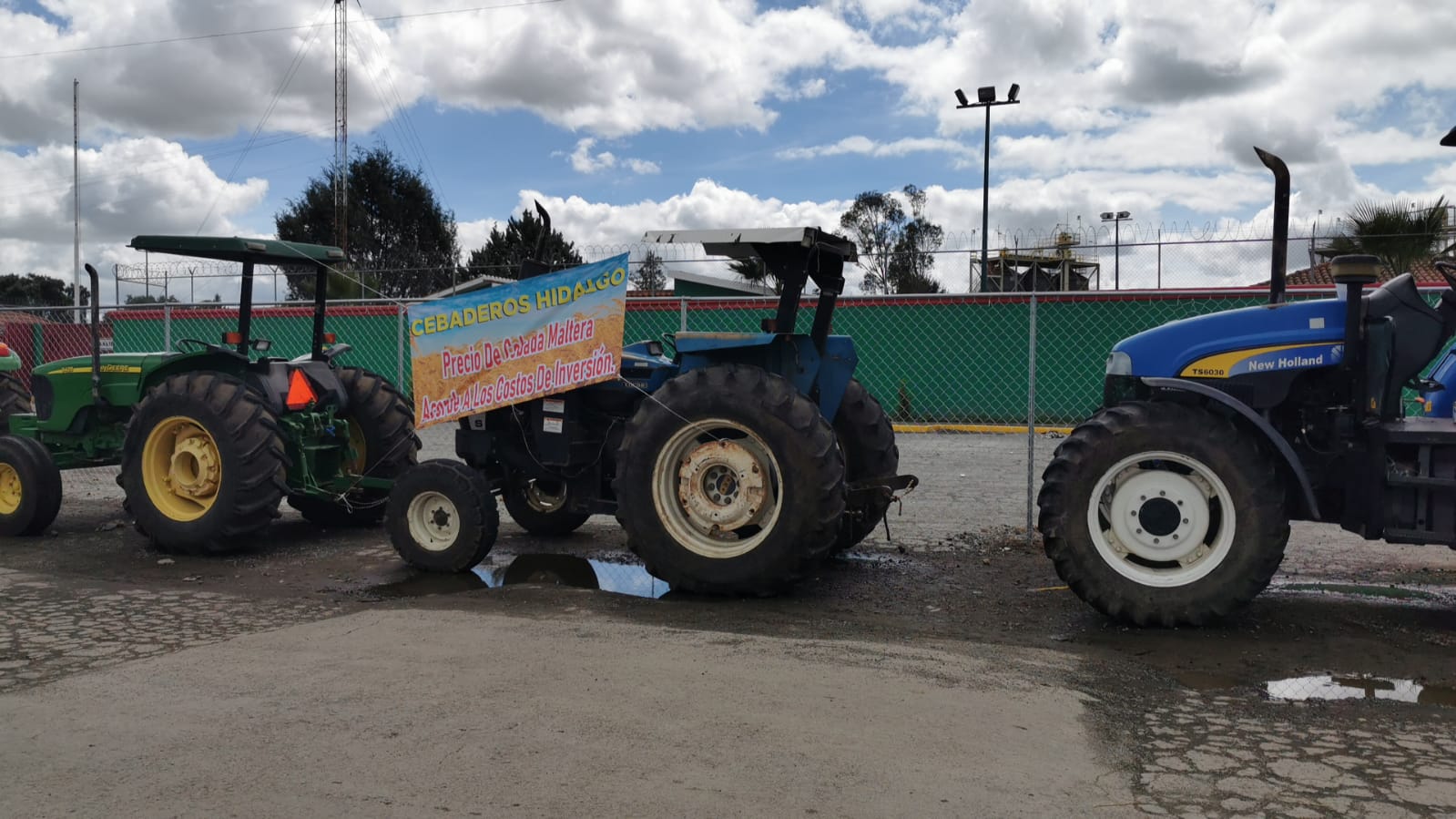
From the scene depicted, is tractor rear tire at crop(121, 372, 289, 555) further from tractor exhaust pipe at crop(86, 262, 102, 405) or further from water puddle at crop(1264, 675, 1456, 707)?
water puddle at crop(1264, 675, 1456, 707)

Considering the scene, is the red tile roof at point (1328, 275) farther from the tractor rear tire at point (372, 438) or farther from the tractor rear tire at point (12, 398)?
the tractor rear tire at point (12, 398)

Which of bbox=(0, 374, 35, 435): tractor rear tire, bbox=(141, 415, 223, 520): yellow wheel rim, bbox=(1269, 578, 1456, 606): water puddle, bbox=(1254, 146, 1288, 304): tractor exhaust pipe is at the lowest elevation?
bbox=(1269, 578, 1456, 606): water puddle

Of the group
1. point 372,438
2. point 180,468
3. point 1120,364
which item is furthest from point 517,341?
point 1120,364

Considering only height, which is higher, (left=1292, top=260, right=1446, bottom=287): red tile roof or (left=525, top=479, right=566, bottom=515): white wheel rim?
(left=1292, top=260, right=1446, bottom=287): red tile roof

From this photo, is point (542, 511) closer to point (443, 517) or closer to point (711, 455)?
point (443, 517)

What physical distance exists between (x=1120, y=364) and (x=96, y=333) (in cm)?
739

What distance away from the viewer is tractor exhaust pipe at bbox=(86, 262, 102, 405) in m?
8.09

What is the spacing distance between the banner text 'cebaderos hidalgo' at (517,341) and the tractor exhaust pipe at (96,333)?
2868 millimetres

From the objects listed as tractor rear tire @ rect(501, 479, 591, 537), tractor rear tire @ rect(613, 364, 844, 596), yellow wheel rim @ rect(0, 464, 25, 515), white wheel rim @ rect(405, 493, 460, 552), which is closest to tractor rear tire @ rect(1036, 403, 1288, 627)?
tractor rear tire @ rect(613, 364, 844, 596)

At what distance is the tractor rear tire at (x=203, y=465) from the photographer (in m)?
7.41

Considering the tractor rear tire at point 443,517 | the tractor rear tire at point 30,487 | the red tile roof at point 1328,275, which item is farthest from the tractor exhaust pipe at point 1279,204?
the red tile roof at point 1328,275

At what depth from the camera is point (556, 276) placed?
6.61 m

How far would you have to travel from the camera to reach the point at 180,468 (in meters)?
7.75

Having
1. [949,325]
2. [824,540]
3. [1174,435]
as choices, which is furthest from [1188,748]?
[949,325]
